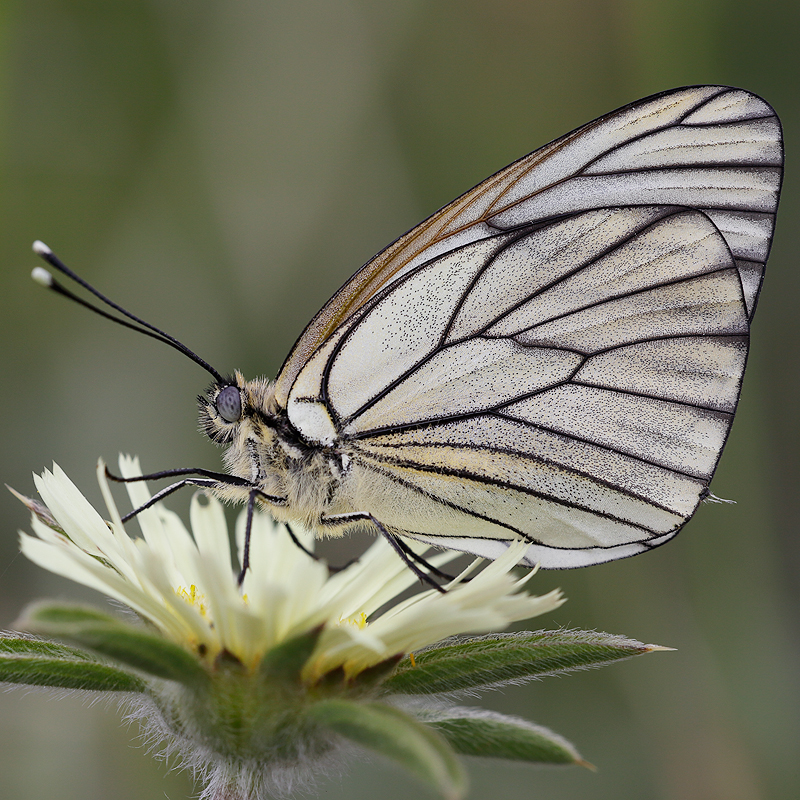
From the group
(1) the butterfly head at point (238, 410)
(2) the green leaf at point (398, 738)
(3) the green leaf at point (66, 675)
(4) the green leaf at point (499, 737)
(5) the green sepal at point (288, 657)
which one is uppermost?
(1) the butterfly head at point (238, 410)

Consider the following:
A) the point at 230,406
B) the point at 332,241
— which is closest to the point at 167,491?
the point at 230,406

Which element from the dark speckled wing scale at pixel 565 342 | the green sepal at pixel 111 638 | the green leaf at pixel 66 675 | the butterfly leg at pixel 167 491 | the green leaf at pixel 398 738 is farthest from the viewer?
the dark speckled wing scale at pixel 565 342

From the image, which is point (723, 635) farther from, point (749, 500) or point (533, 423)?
point (533, 423)

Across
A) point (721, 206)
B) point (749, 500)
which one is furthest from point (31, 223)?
point (749, 500)

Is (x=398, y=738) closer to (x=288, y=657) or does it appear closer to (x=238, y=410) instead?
(x=288, y=657)

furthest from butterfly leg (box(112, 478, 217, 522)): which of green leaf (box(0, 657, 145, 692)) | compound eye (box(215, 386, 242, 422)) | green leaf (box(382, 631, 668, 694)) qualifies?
green leaf (box(382, 631, 668, 694))

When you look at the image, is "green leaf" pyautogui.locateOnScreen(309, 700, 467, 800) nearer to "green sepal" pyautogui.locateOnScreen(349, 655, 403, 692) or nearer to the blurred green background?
"green sepal" pyautogui.locateOnScreen(349, 655, 403, 692)

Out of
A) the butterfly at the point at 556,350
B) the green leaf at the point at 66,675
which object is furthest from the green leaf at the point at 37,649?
the butterfly at the point at 556,350

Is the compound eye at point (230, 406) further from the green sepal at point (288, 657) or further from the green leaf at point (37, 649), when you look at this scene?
the green sepal at point (288, 657)
